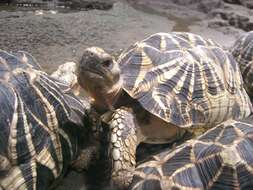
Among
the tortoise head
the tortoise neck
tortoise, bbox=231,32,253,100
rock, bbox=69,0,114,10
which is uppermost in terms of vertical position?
the tortoise head

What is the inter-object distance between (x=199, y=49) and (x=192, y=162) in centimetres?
103

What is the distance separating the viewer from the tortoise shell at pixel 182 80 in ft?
8.98

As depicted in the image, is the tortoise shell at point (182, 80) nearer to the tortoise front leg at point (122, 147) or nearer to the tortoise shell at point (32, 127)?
the tortoise front leg at point (122, 147)

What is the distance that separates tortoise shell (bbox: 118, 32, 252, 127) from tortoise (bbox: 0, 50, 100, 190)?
0.50m

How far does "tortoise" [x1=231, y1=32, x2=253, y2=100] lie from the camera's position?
13.5 feet

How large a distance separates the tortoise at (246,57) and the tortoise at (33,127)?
7.01 feet

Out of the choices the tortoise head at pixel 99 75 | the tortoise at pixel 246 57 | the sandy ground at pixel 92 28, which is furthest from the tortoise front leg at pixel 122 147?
the sandy ground at pixel 92 28

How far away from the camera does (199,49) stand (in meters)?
3.04

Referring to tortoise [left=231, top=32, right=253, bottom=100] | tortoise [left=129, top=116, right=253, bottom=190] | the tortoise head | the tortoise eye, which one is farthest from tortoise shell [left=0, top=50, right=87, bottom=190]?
tortoise [left=231, top=32, right=253, bottom=100]

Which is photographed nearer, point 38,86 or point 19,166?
point 19,166

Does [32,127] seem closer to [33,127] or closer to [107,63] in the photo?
[33,127]

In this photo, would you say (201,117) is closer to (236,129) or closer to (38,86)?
(236,129)

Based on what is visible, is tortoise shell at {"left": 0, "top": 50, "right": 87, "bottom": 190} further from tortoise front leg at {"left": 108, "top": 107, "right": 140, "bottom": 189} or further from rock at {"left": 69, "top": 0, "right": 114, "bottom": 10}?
rock at {"left": 69, "top": 0, "right": 114, "bottom": 10}

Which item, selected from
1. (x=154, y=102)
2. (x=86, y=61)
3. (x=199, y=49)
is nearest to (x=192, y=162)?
(x=154, y=102)
